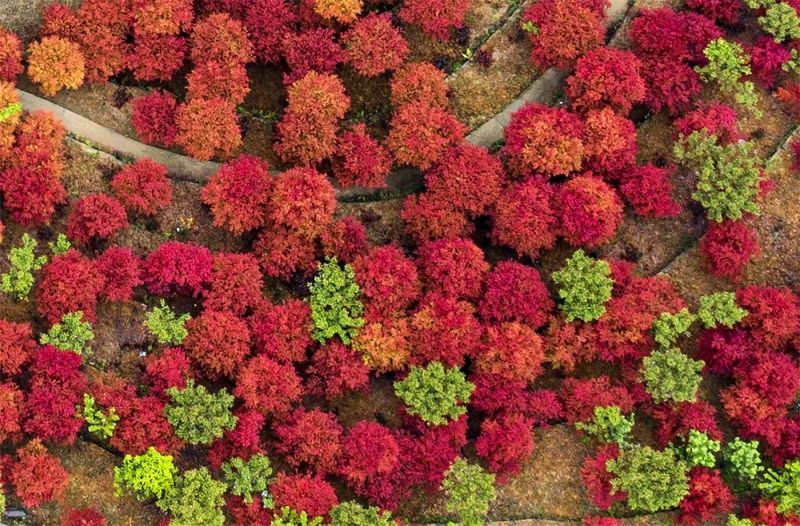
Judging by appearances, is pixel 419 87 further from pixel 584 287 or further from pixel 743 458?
pixel 743 458

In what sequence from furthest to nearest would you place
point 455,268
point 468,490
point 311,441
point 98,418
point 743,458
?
1. point 455,268
2. point 743,458
3. point 311,441
4. point 468,490
5. point 98,418

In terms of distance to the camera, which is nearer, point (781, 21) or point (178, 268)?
point (178, 268)

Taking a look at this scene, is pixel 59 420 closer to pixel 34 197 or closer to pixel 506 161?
pixel 34 197

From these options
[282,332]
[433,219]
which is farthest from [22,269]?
[433,219]

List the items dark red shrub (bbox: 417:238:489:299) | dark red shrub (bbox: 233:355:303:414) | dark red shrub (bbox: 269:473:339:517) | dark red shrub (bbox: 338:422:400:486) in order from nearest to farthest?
dark red shrub (bbox: 269:473:339:517) < dark red shrub (bbox: 338:422:400:486) < dark red shrub (bbox: 233:355:303:414) < dark red shrub (bbox: 417:238:489:299)

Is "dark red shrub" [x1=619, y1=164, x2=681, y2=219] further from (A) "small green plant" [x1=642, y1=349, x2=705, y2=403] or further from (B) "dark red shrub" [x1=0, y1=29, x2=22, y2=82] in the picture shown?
(B) "dark red shrub" [x1=0, y1=29, x2=22, y2=82]

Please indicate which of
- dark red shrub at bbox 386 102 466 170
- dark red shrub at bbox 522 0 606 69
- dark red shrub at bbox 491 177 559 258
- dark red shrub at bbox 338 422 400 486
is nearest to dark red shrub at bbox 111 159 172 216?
dark red shrub at bbox 386 102 466 170
